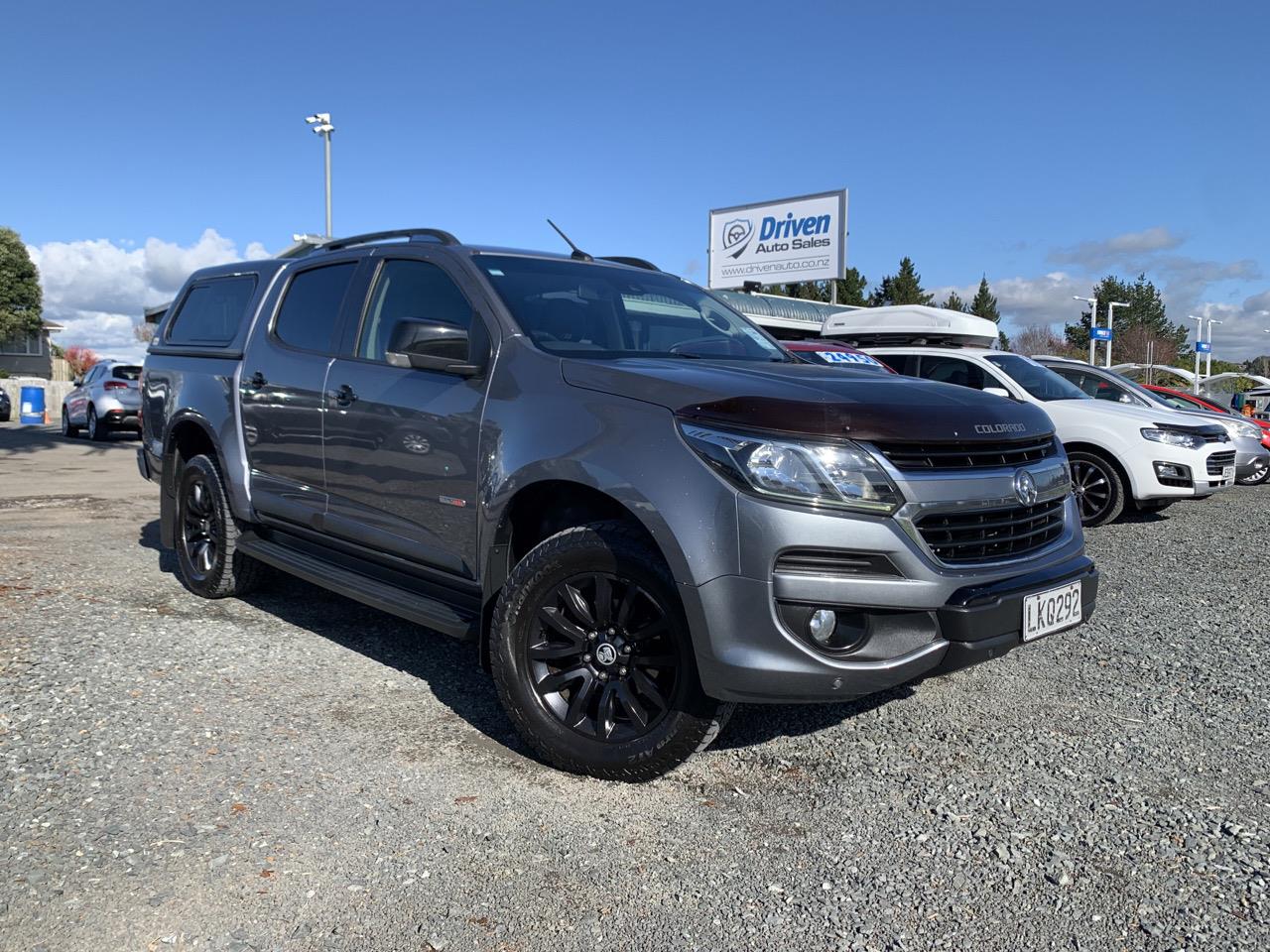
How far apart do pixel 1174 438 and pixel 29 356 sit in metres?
57.5

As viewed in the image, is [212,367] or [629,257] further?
[212,367]

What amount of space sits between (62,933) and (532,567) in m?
1.60

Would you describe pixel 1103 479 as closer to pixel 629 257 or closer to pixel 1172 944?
pixel 629 257

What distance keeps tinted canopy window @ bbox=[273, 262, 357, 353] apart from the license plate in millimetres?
3176

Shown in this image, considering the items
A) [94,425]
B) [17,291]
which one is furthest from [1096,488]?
[17,291]

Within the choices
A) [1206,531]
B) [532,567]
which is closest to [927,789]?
[532,567]

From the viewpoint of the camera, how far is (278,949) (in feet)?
7.63

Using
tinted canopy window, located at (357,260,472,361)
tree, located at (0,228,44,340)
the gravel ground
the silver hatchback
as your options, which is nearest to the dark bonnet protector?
tinted canopy window, located at (357,260,472,361)

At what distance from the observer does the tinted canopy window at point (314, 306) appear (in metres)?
4.73

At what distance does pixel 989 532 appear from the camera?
318cm

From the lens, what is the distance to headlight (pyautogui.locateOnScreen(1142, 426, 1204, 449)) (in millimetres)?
9320

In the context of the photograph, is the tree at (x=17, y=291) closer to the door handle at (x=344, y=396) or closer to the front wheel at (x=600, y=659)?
the door handle at (x=344, y=396)

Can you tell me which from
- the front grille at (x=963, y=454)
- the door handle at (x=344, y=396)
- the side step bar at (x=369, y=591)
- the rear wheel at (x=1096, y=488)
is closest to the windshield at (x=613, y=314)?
the door handle at (x=344, y=396)

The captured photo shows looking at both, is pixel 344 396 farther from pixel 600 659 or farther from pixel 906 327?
pixel 906 327
